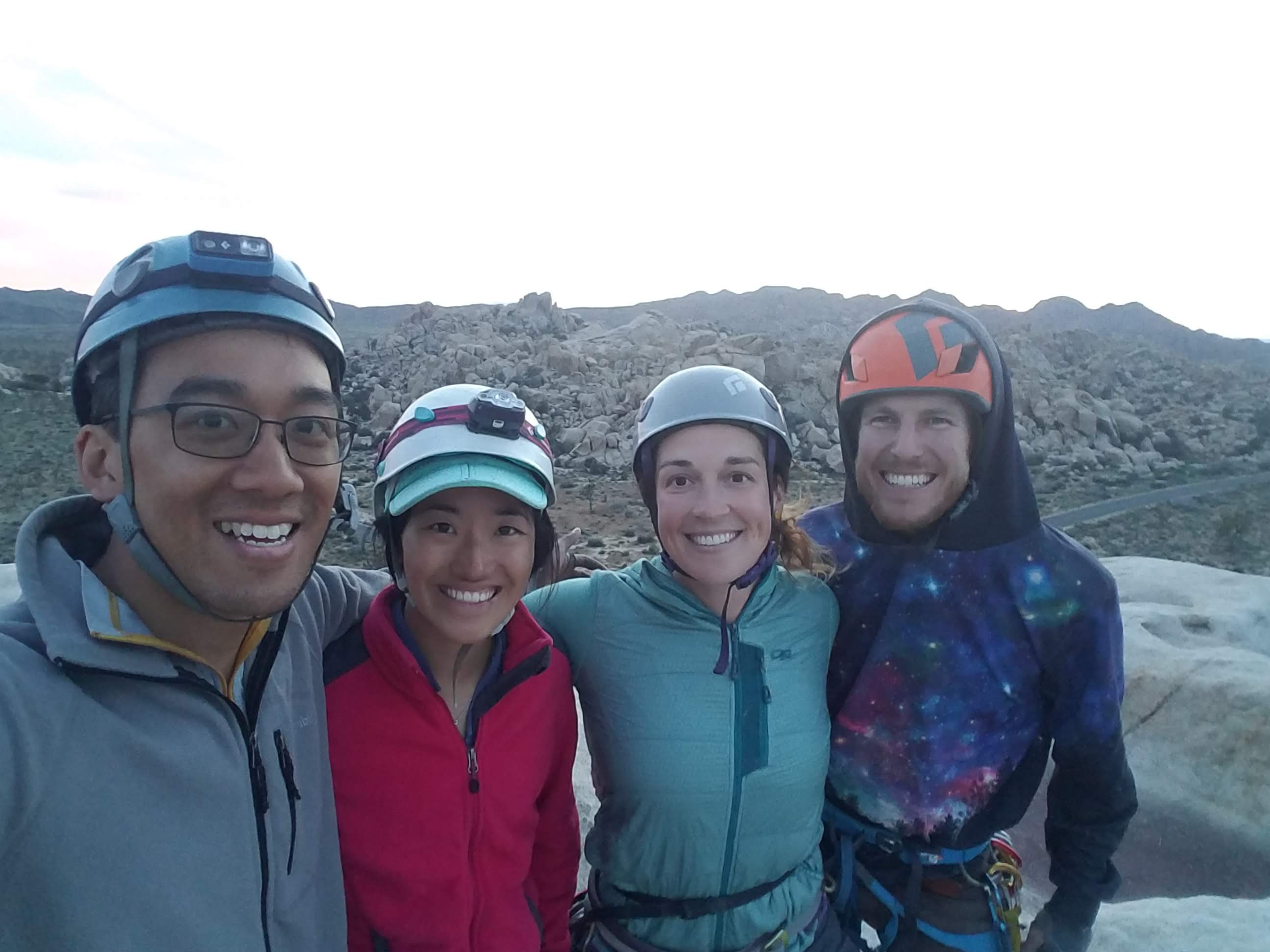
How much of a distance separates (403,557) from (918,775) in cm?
209

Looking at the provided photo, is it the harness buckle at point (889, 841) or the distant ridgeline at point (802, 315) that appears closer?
the harness buckle at point (889, 841)

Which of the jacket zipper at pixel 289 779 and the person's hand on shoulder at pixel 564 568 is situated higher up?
the jacket zipper at pixel 289 779

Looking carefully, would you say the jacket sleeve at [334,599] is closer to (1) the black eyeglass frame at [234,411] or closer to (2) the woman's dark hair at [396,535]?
(2) the woman's dark hair at [396,535]

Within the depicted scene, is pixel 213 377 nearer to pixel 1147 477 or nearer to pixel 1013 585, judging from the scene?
pixel 1013 585

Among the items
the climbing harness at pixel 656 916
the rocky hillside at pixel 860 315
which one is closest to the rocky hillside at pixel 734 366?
the climbing harness at pixel 656 916

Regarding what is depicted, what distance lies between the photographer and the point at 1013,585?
9.18 ft

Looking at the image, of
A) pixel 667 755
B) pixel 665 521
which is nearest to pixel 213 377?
pixel 665 521

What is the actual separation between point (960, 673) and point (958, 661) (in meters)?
0.05

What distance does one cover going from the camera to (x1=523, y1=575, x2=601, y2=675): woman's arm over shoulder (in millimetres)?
2801

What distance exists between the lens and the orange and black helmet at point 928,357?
278 centimetres

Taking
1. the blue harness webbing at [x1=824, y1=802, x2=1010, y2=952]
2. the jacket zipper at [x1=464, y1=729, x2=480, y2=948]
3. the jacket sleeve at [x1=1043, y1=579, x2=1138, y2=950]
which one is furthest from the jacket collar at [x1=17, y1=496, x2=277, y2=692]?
the jacket sleeve at [x1=1043, y1=579, x2=1138, y2=950]

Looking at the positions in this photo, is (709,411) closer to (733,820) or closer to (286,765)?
(733,820)

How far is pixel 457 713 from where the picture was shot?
250 centimetres

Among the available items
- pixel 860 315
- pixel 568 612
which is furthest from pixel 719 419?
pixel 860 315
